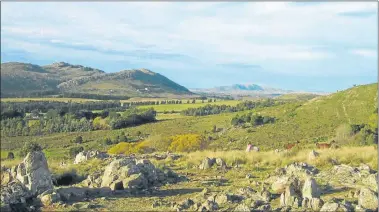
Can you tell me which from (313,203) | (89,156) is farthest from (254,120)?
(313,203)

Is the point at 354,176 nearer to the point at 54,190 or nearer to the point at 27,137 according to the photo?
the point at 54,190

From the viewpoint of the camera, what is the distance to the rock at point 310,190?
1232 cm

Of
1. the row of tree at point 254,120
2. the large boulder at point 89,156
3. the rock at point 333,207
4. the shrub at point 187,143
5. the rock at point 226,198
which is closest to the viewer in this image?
Answer: the rock at point 333,207

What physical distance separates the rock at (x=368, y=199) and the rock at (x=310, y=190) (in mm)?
1169

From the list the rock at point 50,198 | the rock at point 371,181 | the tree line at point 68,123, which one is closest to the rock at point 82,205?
the rock at point 50,198

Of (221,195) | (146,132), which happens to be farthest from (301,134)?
(221,195)

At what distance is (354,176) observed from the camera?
1548 centimetres

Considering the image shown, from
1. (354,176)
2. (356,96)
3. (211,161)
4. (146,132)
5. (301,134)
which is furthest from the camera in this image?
(146,132)

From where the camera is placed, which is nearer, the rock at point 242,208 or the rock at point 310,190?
the rock at point 242,208

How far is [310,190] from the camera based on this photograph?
12352 millimetres

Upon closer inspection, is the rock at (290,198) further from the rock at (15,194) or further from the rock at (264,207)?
the rock at (15,194)

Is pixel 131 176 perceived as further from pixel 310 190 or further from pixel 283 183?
pixel 310 190

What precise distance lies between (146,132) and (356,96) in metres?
38.5

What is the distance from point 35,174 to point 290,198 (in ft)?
26.7
